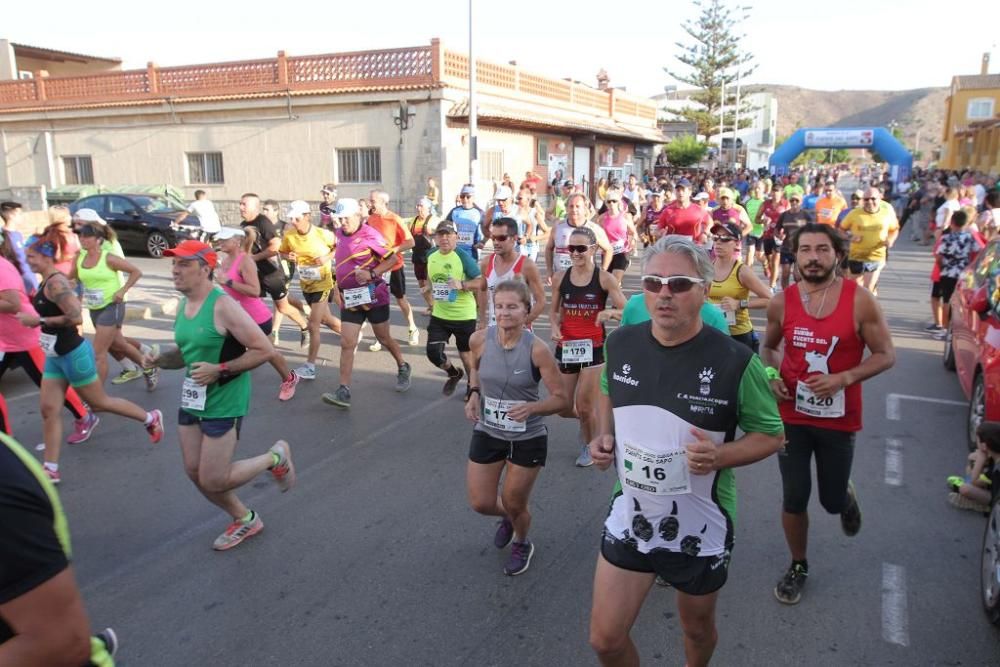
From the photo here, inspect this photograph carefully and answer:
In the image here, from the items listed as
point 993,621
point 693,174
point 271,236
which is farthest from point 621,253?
point 693,174

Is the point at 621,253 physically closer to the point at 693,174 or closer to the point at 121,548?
the point at 121,548

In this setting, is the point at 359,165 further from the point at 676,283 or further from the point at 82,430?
the point at 676,283

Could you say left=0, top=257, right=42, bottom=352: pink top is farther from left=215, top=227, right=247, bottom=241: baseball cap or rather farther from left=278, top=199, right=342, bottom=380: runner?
left=278, top=199, right=342, bottom=380: runner

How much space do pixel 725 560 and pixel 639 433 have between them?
21.2 inches

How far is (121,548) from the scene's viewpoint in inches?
167

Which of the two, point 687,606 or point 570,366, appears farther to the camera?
point 570,366

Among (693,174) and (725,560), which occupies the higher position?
(693,174)

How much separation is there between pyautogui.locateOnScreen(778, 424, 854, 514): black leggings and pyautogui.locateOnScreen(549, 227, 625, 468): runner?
176cm

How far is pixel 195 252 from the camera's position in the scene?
416cm

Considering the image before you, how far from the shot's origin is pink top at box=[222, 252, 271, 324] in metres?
6.62

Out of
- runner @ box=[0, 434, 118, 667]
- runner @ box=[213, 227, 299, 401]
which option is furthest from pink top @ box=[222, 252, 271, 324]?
runner @ box=[0, 434, 118, 667]

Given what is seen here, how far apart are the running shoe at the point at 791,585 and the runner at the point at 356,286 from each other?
4.27 m

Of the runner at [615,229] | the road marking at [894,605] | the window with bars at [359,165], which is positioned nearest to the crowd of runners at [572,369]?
the road marking at [894,605]

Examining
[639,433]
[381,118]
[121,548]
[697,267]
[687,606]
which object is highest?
[381,118]
